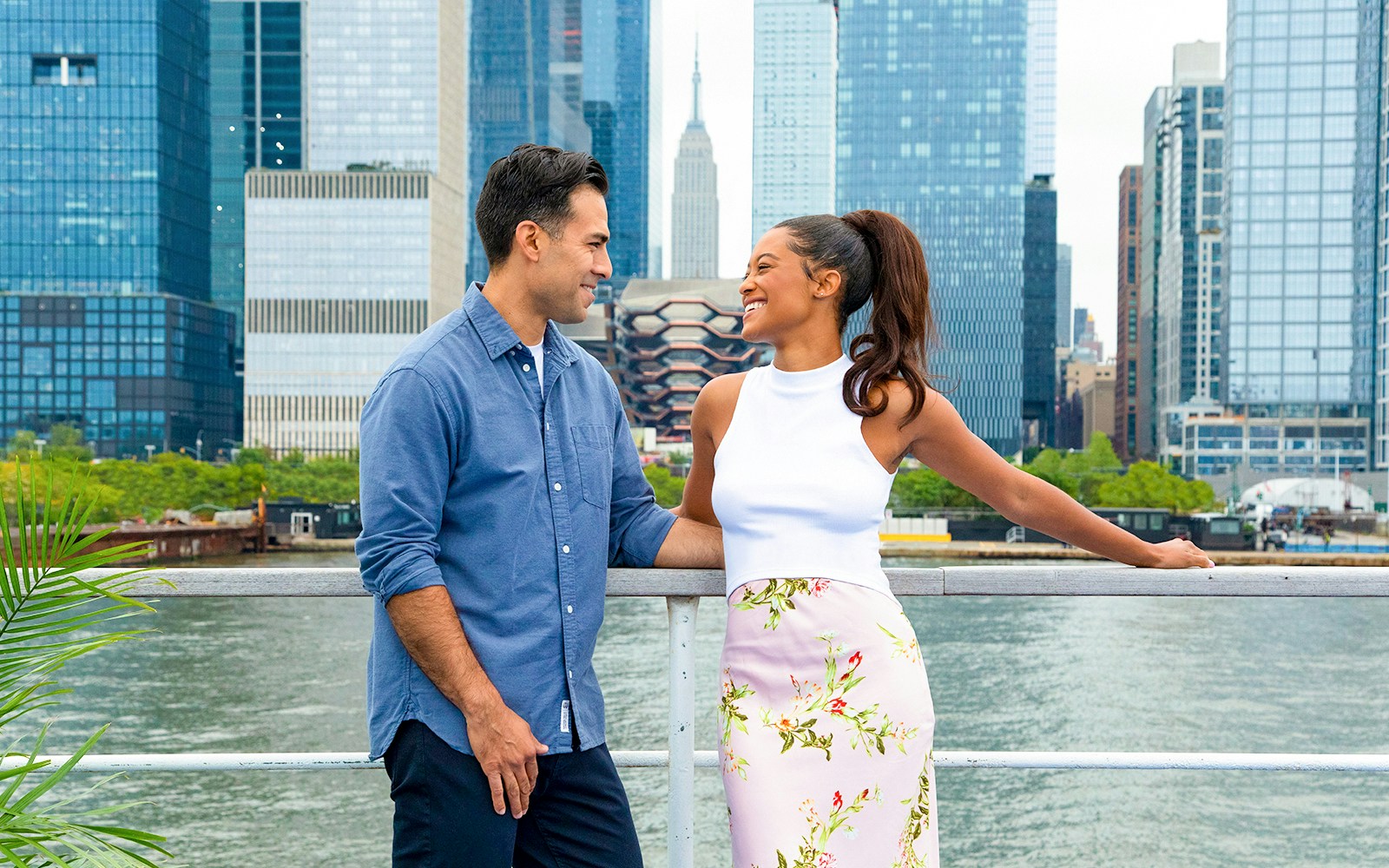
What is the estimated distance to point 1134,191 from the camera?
5221 inches

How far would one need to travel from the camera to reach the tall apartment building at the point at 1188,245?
97250 mm

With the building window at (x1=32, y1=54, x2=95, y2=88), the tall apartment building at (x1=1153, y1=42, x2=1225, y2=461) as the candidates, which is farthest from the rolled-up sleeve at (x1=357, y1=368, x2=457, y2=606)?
the tall apartment building at (x1=1153, y1=42, x2=1225, y2=461)

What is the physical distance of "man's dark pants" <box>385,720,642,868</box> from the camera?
5.38 feet

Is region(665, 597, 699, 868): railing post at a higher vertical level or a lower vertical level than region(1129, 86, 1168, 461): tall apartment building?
lower

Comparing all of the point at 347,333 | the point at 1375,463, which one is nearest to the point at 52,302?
the point at 347,333

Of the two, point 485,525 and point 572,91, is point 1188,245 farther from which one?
point 485,525

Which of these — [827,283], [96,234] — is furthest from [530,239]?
[96,234]

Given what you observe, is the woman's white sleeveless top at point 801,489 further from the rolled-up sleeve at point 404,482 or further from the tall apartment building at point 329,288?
the tall apartment building at point 329,288

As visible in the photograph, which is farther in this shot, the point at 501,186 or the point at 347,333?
the point at 347,333

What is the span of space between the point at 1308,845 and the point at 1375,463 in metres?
67.1

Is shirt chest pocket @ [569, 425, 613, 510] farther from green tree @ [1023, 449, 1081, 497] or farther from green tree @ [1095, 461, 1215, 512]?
green tree @ [1095, 461, 1215, 512]

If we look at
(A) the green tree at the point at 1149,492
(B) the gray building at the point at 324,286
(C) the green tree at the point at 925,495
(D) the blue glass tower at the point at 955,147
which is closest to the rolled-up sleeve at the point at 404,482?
(C) the green tree at the point at 925,495

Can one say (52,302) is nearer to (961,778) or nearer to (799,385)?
(961,778)

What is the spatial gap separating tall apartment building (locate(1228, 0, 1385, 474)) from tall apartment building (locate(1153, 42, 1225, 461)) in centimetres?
814
